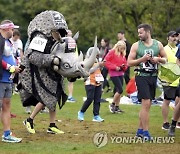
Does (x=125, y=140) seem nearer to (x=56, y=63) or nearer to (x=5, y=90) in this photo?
(x=56, y=63)

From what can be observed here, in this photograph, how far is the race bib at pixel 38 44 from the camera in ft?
33.1

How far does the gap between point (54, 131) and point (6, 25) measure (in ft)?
8.30

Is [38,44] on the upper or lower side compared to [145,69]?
upper

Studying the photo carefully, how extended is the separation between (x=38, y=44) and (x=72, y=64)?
0.77 m

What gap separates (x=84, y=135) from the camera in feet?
34.7

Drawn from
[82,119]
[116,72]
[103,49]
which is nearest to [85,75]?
[82,119]

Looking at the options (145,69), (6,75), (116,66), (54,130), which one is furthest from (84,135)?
(116,66)

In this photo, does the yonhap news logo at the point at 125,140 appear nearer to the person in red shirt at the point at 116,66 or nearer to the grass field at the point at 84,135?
the grass field at the point at 84,135

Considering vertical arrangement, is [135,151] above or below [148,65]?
below

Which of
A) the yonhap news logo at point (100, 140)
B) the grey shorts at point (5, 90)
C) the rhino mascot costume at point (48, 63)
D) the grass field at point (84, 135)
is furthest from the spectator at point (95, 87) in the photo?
the grey shorts at point (5, 90)

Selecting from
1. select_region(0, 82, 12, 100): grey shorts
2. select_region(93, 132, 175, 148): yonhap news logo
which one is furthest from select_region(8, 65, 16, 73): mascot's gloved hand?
select_region(93, 132, 175, 148): yonhap news logo

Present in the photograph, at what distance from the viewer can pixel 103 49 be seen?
22266mm

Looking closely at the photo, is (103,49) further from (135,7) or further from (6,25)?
(6,25)

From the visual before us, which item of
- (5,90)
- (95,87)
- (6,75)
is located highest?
(6,75)
